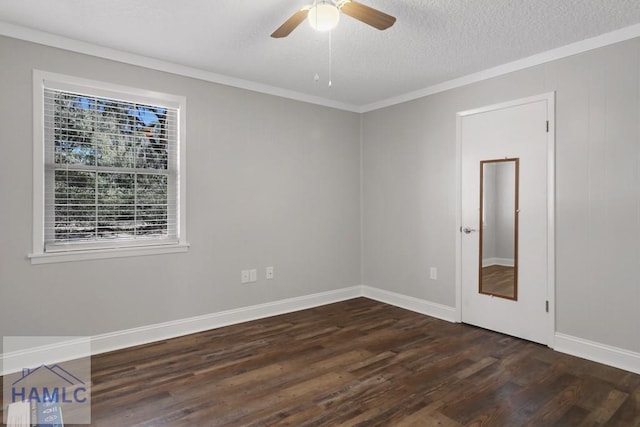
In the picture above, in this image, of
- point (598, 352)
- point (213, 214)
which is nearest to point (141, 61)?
point (213, 214)

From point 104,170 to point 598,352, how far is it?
13.7ft

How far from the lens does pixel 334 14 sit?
2023 mm

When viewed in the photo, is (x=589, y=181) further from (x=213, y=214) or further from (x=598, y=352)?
(x=213, y=214)

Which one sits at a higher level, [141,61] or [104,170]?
[141,61]

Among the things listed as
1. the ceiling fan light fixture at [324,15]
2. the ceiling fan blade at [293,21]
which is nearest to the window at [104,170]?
the ceiling fan blade at [293,21]

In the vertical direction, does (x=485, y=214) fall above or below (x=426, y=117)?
below

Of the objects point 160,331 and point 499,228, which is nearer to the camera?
point 160,331

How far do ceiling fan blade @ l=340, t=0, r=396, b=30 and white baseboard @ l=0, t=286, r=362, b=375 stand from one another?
2.92 metres

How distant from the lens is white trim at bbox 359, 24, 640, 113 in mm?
2785

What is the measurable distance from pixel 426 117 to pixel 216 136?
226 centimetres

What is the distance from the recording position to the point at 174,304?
11.5ft

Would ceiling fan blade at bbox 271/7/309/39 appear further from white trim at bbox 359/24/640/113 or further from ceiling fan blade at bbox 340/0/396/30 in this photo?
white trim at bbox 359/24/640/113

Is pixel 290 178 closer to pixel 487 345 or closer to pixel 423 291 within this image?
pixel 423 291

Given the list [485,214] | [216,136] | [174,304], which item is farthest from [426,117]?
[174,304]
